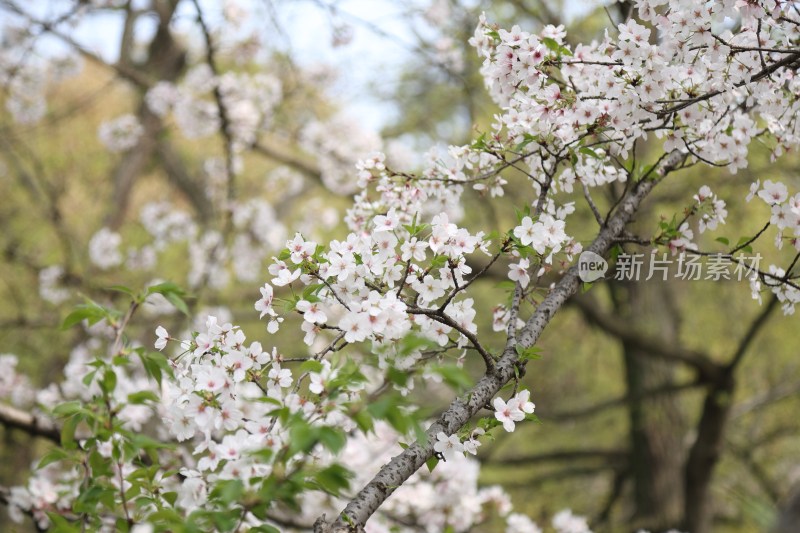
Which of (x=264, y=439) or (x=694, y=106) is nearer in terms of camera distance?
(x=264, y=439)

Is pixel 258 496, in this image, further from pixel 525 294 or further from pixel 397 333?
pixel 525 294

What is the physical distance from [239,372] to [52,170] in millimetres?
8437

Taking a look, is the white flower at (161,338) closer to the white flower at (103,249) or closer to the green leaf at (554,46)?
the green leaf at (554,46)

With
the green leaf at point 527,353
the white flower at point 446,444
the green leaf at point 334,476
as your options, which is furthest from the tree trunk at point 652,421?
the green leaf at point 334,476

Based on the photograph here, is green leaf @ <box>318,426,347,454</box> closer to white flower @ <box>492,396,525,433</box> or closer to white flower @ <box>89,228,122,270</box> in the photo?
white flower @ <box>492,396,525,433</box>

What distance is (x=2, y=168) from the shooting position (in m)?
9.31

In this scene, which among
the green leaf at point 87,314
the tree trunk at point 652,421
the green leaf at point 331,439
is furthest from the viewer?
the tree trunk at point 652,421

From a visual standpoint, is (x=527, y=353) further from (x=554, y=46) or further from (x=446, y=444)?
(x=554, y=46)

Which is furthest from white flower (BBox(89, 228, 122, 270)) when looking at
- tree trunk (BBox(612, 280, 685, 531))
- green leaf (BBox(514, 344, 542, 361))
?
green leaf (BBox(514, 344, 542, 361))

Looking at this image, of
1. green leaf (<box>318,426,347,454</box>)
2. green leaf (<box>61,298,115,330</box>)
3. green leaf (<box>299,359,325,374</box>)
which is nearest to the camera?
green leaf (<box>318,426,347,454</box>)

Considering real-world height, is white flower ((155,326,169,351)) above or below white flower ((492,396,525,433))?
above

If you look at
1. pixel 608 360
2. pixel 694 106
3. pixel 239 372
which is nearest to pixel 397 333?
pixel 239 372

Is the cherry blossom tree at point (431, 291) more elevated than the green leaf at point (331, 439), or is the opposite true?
the cherry blossom tree at point (431, 291)

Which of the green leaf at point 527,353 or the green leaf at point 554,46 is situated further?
the green leaf at point 554,46
